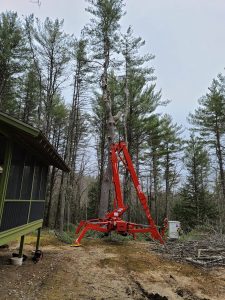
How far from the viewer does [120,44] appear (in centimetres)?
1727

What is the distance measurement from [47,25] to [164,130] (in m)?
13.4

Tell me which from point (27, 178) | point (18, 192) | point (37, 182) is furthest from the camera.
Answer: point (37, 182)

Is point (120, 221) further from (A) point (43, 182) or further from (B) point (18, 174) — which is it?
(B) point (18, 174)

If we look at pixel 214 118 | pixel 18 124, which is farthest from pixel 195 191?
pixel 18 124

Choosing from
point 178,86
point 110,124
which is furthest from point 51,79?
point 178,86

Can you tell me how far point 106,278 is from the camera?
19.4 feet

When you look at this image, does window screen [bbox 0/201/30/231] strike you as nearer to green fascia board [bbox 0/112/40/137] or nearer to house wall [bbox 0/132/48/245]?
house wall [bbox 0/132/48/245]

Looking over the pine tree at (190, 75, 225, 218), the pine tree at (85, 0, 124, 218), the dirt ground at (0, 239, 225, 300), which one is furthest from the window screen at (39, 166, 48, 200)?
the pine tree at (190, 75, 225, 218)

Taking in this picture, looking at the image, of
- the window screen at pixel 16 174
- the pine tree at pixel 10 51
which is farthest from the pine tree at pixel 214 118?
the window screen at pixel 16 174

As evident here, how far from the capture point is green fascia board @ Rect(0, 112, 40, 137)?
4762 mm

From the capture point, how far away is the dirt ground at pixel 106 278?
483cm

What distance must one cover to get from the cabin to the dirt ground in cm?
93

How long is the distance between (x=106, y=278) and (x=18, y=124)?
386 cm

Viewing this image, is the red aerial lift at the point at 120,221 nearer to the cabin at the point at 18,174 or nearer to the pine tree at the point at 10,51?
the cabin at the point at 18,174
